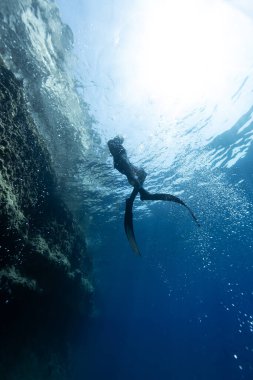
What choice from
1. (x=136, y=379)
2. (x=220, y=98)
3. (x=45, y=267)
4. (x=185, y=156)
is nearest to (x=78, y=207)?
(x=185, y=156)

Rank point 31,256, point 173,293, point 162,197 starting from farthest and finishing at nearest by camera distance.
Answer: point 173,293 < point 31,256 < point 162,197

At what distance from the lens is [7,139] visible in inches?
302

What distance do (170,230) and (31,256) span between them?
77.0 feet

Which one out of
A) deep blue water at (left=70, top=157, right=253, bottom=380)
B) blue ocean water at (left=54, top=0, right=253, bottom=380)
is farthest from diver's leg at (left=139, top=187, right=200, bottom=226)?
deep blue water at (left=70, top=157, right=253, bottom=380)

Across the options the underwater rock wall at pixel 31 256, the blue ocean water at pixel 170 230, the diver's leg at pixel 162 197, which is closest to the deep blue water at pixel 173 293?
the blue ocean water at pixel 170 230

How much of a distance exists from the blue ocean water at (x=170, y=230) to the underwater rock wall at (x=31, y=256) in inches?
161

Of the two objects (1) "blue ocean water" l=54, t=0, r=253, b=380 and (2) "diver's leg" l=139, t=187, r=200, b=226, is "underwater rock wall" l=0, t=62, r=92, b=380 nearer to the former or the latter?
(2) "diver's leg" l=139, t=187, r=200, b=226

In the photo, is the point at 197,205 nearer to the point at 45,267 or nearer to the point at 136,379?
the point at 45,267

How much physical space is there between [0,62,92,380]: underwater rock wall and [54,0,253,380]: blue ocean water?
4.10 m

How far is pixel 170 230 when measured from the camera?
31062mm

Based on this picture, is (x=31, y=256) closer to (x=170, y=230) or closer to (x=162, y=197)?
(x=162, y=197)

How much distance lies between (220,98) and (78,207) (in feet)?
35.9

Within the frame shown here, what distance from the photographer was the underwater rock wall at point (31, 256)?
7828mm

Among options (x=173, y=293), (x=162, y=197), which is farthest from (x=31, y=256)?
(x=173, y=293)
